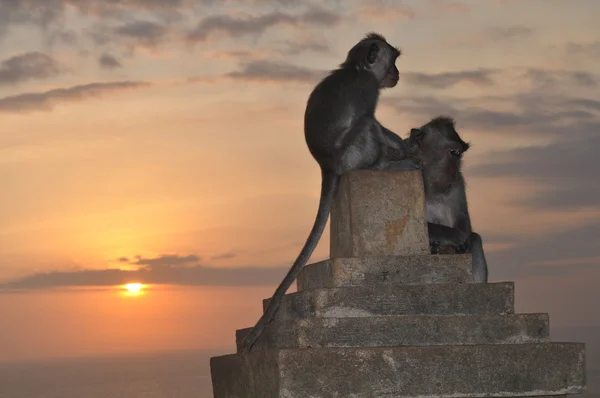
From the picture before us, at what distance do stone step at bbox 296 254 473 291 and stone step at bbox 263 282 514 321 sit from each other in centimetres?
15

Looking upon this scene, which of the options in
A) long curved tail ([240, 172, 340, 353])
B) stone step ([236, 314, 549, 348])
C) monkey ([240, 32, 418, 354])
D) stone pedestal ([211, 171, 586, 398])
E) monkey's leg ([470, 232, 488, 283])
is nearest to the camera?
stone pedestal ([211, 171, 586, 398])

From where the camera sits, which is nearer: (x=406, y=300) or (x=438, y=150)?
(x=406, y=300)

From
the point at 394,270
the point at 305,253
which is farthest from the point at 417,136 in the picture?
the point at 305,253

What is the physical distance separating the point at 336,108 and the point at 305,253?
4.61 ft

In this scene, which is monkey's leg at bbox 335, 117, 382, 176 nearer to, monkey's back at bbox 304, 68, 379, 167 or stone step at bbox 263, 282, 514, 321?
monkey's back at bbox 304, 68, 379, 167

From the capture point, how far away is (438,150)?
11375mm

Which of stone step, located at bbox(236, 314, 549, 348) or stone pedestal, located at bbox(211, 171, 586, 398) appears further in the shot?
stone step, located at bbox(236, 314, 549, 348)

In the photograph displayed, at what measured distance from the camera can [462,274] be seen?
1070 centimetres

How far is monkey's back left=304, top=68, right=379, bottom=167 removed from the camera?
10.8 metres

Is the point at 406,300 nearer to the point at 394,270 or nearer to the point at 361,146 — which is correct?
the point at 394,270

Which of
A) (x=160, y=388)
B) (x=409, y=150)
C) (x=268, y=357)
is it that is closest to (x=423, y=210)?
(x=409, y=150)

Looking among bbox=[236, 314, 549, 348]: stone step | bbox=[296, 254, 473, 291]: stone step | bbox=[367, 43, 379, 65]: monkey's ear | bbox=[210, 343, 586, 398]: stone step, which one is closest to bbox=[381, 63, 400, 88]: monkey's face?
bbox=[367, 43, 379, 65]: monkey's ear

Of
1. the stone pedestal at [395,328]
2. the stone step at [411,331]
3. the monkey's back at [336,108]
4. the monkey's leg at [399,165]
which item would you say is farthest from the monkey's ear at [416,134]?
the stone step at [411,331]

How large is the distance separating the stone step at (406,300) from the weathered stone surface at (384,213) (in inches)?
17.6
